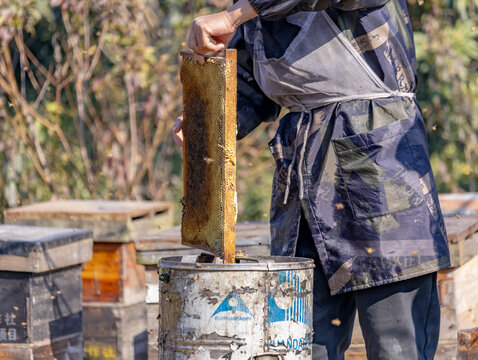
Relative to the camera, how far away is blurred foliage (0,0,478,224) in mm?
6637

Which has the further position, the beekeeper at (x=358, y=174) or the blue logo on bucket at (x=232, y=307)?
the beekeeper at (x=358, y=174)

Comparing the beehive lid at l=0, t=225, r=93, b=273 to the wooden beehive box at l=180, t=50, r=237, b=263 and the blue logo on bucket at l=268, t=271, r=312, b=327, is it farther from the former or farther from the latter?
the blue logo on bucket at l=268, t=271, r=312, b=327

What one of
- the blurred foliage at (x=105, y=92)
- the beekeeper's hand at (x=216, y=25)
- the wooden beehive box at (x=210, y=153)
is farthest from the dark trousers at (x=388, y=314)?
the blurred foliage at (x=105, y=92)

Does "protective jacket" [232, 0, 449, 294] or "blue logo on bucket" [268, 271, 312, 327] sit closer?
"blue logo on bucket" [268, 271, 312, 327]

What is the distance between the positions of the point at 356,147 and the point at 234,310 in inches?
23.2

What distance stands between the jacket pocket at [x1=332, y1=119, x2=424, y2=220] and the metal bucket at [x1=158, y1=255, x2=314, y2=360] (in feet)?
0.91

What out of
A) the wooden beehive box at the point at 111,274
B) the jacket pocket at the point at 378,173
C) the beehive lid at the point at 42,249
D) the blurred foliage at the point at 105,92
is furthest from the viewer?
the blurred foliage at the point at 105,92

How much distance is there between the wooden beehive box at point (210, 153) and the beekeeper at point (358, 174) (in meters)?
0.10

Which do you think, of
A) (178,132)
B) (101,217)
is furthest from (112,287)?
(178,132)

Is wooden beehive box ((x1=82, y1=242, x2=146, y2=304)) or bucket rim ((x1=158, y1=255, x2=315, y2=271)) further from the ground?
bucket rim ((x1=158, y1=255, x2=315, y2=271))

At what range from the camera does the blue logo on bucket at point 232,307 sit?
2.18 metres

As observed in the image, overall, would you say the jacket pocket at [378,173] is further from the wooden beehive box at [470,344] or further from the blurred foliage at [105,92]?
the blurred foliage at [105,92]

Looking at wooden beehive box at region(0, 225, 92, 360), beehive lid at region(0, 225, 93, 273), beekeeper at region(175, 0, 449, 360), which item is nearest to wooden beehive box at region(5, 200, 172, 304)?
beehive lid at region(0, 225, 93, 273)

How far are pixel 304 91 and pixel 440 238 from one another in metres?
0.57
